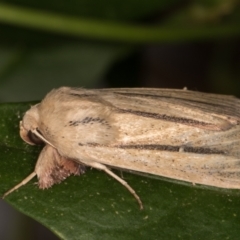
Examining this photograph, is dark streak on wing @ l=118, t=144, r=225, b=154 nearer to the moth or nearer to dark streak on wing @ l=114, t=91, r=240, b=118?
the moth

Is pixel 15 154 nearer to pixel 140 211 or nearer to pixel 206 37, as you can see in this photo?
pixel 140 211

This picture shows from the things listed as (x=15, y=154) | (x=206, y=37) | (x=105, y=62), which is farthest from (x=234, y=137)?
(x=105, y=62)

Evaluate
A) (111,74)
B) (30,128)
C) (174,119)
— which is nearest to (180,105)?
(174,119)

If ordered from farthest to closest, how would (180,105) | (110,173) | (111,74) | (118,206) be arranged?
(111,74)
(180,105)
(110,173)
(118,206)

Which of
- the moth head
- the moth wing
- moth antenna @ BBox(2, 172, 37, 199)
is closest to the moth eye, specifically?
the moth head

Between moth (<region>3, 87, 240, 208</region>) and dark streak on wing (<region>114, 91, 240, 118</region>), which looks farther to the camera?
dark streak on wing (<region>114, 91, 240, 118</region>)

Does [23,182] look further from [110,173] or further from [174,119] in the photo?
[174,119]

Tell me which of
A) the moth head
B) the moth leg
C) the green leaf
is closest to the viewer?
the green leaf
